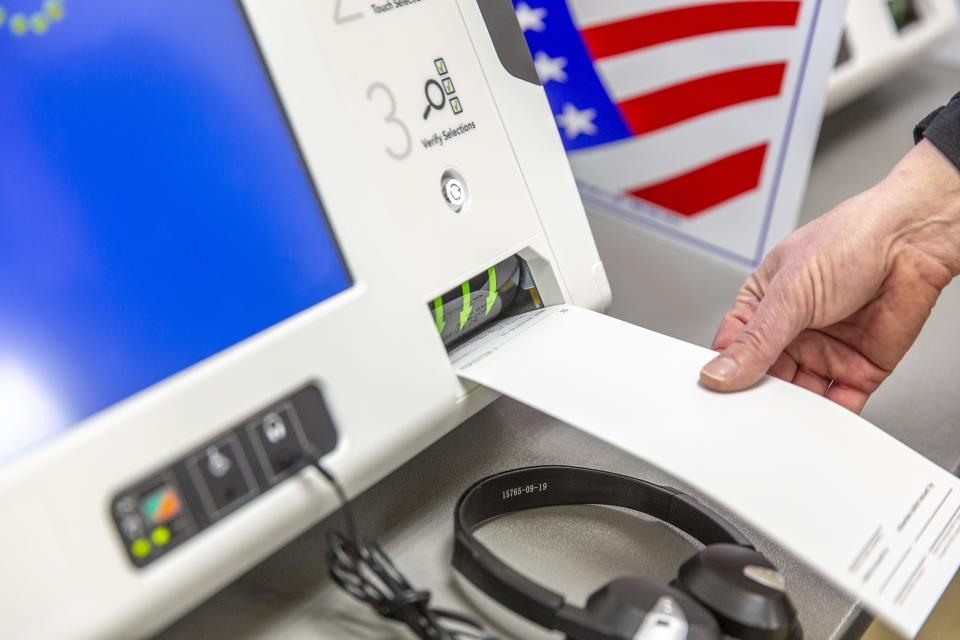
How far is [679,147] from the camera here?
3.35 feet

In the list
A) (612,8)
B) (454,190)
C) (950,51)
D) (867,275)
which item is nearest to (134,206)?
(454,190)

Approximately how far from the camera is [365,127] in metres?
0.56

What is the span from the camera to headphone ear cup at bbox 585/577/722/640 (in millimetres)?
442

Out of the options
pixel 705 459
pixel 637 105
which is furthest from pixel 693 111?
pixel 705 459

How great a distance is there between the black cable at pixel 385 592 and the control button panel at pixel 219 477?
2cm

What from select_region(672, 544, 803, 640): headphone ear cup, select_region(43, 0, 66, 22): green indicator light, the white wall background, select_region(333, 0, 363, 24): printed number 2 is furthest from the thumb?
the white wall background

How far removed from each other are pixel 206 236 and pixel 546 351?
9.0 inches

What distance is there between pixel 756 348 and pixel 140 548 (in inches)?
15.8

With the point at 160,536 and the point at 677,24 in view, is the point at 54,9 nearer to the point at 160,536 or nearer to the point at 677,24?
the point at 160,536

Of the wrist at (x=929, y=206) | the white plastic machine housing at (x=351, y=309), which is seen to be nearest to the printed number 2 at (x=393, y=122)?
the white plastic machine housing at (x=351, y=309)

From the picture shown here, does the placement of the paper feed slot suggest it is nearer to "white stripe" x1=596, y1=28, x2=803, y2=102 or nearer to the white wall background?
"white stripe" x1=596, y1=28, x2=803, y2=102

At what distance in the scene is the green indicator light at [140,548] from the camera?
436 millimetres

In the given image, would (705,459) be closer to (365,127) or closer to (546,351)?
(546,351)

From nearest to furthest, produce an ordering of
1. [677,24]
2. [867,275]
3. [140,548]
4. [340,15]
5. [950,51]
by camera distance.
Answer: [140,548]
[340,15]
[867,275]
[677,24]
[950,51]
